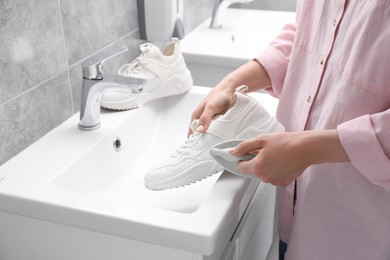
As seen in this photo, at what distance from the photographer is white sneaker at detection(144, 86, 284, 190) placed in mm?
833

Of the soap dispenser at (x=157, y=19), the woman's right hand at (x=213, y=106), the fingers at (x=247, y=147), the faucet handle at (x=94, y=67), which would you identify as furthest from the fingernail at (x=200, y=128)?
the soap dispenser at (x=157, y=19)

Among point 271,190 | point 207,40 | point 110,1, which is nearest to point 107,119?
point 110,1

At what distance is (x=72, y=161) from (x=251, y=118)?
0.32 metres

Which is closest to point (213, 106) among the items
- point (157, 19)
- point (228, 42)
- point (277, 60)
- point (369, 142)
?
point (277, 60)

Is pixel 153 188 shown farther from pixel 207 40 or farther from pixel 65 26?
pixel 207 40

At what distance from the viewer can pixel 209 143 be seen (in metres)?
0.84

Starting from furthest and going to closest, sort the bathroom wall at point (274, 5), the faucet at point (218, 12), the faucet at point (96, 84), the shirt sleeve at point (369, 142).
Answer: the bathroom wall at point (274, 5)
the faucet at point (218, 12)
the faucet at point (96, 84)
the shirt sleeve at point (369, 142)

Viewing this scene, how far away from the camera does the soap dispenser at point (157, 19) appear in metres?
1.27

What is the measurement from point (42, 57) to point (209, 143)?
1.20 ft

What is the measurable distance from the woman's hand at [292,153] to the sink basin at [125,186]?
87mm

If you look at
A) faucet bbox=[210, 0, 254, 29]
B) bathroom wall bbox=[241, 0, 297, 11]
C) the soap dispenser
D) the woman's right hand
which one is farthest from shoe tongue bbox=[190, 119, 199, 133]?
bathroom wall bbox=[241, 0, 297, 11]

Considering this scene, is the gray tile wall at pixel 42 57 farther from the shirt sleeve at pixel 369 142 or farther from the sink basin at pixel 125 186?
the shirt sleeve at pixel 369 142

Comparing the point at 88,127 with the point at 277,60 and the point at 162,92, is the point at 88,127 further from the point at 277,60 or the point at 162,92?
the point at 277,60

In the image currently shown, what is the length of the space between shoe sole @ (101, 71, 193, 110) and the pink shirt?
23 cm
